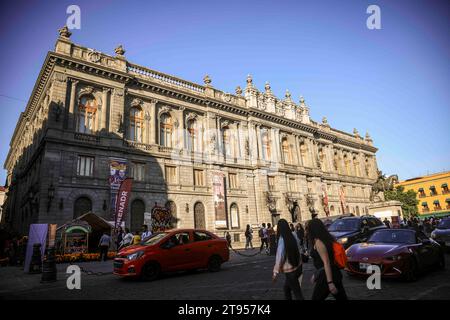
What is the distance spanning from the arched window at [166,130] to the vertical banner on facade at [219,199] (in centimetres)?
554

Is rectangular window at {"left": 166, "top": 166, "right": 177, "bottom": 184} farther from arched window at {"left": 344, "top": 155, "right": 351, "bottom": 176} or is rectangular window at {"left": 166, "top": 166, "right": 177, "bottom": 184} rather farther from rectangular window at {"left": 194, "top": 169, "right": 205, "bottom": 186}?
arched window at {"left": 344, "top": 155, "right": 351, "bottom": 176}

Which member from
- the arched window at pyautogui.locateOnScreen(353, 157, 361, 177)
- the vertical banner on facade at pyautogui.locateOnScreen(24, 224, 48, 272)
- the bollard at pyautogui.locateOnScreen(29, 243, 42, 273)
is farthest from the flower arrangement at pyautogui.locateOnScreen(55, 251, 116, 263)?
the arched window at pyautogui.locateOnScreen(353, 157, 361, 177)

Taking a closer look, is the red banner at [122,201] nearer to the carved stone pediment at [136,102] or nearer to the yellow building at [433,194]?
the carved stone pediment at [136,102]

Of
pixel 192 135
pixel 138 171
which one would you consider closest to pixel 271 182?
pixel 192 135

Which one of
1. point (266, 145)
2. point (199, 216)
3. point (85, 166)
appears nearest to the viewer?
point (85, 166)

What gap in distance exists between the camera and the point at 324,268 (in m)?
4.45

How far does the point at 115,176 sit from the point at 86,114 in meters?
5.61

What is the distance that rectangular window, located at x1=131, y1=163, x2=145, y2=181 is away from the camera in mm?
23859

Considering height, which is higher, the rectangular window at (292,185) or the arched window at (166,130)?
the arched window at (166,130)

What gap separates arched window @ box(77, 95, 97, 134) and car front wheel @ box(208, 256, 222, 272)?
53.6ft

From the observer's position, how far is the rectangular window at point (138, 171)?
2386 centimetres

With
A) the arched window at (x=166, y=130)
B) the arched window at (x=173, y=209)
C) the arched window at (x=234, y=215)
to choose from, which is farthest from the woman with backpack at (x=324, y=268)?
the arched window at (x=234, y=215)

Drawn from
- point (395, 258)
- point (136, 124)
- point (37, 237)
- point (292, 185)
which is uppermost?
point (136, 124)

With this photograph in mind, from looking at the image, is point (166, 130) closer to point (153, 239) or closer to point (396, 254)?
point (153, 239)
